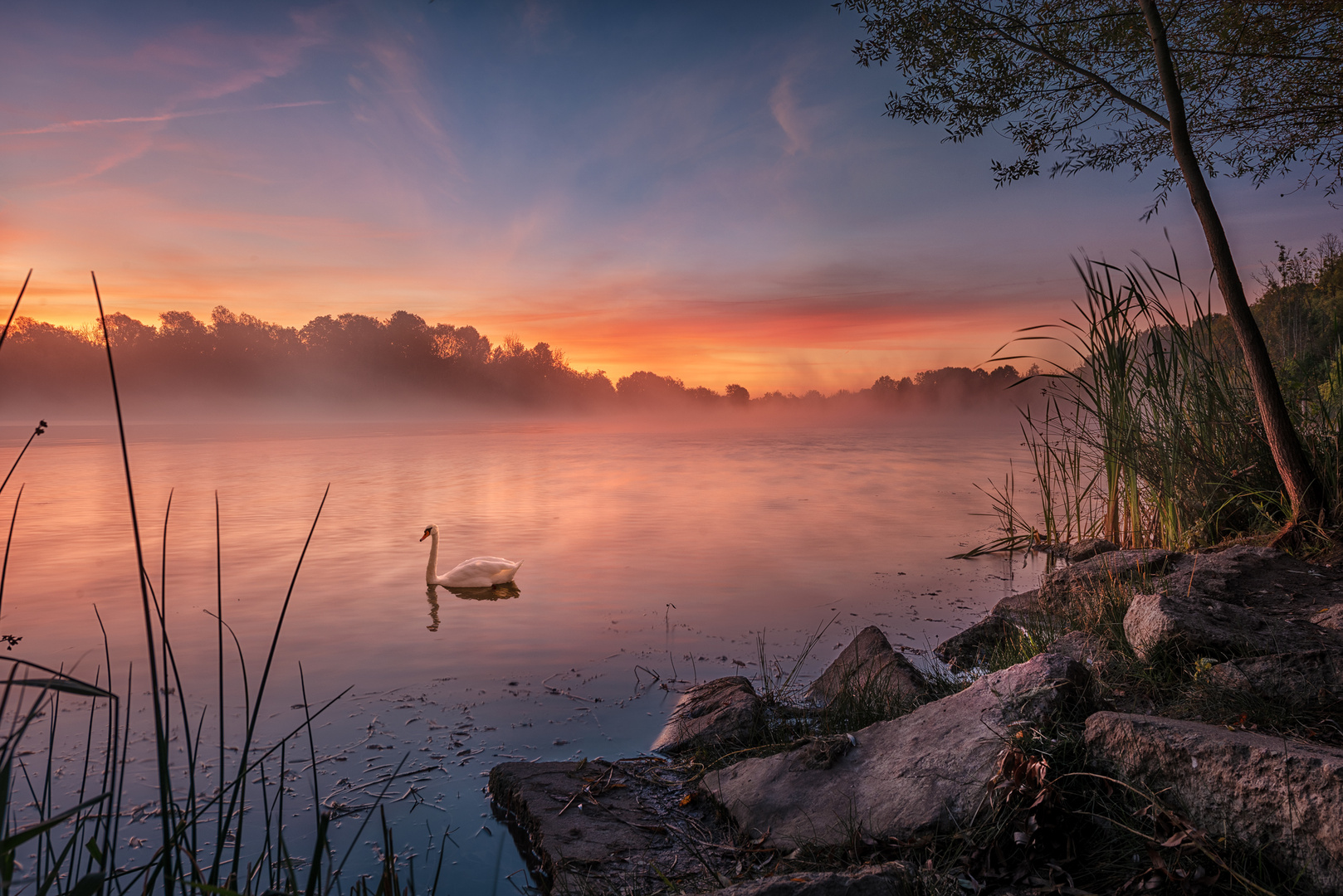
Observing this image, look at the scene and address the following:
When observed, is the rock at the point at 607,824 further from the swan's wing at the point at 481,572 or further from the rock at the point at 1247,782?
the swan's wing at the point at 481,572

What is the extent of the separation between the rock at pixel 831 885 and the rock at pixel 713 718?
2028 millimetres

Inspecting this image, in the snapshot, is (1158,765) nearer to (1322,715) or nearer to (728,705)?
(1322,715)

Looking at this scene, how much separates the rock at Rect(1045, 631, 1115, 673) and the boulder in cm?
18

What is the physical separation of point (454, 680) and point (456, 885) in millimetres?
2573

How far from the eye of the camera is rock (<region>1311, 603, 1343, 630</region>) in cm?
362

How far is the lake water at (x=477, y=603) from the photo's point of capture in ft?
15.0

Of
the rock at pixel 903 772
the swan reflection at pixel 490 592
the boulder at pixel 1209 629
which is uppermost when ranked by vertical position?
the boulder at pixel 1209 629

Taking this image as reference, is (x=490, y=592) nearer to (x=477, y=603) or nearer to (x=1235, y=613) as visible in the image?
(x=477, y=603)

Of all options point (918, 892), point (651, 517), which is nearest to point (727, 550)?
point (651, 517)

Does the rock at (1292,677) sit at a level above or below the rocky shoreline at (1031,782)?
above

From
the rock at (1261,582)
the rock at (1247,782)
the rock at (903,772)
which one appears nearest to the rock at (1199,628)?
the rock at (1261,582)

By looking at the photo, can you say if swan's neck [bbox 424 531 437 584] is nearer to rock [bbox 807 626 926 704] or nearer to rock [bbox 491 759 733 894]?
rock [bbox 491 759 733 894]

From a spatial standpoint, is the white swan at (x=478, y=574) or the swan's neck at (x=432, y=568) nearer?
the white swan at (x=478, y=574)

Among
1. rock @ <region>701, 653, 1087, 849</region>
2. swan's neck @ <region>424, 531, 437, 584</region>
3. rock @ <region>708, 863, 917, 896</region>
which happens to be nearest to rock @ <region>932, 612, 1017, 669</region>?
rock @ <region>701, 653, 1087, 849</region>
